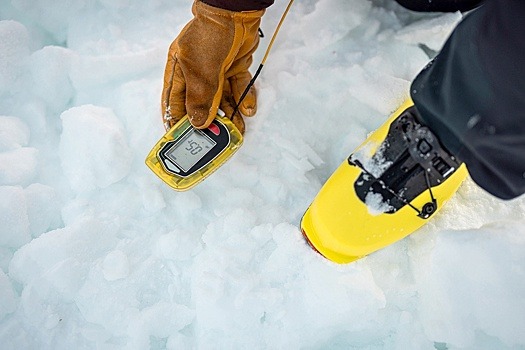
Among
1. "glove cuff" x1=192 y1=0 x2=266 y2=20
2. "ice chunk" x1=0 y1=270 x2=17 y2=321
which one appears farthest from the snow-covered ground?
"glove cuff" x1=192 y1=0 x2=266 y2=20

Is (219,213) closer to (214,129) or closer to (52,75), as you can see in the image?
(214,129)

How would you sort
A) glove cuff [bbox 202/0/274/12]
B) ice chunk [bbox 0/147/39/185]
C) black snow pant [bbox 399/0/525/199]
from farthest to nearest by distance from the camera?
ice chunk [bbox 0/147/39/185], glove cuff [bbox 202/0/274/12], black snow pant [bbox 399/0/525/199]

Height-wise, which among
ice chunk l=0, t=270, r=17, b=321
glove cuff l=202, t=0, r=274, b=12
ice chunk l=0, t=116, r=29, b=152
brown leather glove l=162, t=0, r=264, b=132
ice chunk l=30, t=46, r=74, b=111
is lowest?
ice chunk l=0, t=270, r=17, b=321

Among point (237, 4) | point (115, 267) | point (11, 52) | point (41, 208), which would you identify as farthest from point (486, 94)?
point (11, 52)

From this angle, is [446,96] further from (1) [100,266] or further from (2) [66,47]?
(2) [66,47]

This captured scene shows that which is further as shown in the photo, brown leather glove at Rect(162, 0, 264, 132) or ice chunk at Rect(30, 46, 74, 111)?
ice chunk at Rect(30, 46, 74, 111)

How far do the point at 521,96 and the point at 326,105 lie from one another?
0.44 meters

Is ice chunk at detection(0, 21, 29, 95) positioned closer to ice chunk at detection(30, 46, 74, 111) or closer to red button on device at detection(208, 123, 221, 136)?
ice chunk at detection(30, 46, 74, 111)

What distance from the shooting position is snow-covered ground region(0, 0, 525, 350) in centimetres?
85

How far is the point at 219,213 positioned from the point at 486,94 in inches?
19.5

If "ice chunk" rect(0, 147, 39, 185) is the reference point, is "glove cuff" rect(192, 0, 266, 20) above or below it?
above

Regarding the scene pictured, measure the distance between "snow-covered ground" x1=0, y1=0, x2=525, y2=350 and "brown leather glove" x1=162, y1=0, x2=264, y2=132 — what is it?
6 centimetres

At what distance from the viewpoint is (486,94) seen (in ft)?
2.02

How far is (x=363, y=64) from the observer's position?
1.03 metres
